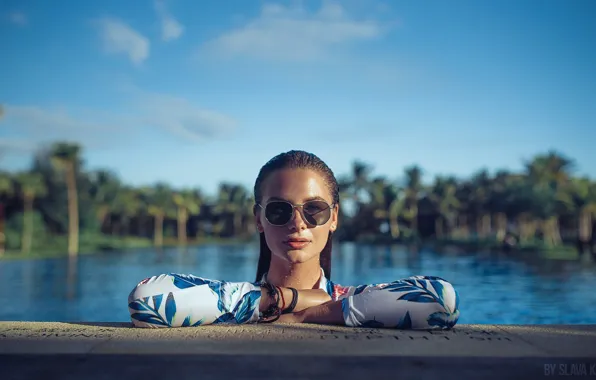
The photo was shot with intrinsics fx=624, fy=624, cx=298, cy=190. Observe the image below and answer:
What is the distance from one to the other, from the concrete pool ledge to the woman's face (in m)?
0.81

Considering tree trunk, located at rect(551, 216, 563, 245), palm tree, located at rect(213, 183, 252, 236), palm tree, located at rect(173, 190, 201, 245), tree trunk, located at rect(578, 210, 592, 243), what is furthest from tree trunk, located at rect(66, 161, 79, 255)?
tree trunk, located at rect(551, 216, 563, 245)

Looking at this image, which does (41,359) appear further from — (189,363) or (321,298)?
Result: (321,298)

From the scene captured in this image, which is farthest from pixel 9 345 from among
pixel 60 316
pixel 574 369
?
pixel 60 316

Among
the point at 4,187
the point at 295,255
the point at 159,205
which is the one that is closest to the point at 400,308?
the point at 295,255

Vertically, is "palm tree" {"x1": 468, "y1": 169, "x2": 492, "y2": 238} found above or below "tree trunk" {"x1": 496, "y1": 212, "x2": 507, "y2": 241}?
above

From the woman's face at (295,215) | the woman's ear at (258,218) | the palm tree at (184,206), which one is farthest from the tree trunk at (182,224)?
the woman's face at (295,215)

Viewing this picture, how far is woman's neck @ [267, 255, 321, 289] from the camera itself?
3.26 meters

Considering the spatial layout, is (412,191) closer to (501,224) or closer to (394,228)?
(394,228)

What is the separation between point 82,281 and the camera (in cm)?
2808

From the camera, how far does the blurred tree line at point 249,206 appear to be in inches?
1934

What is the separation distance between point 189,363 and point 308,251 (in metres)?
1.34

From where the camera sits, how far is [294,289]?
299 cm

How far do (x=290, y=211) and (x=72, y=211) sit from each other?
184 feet

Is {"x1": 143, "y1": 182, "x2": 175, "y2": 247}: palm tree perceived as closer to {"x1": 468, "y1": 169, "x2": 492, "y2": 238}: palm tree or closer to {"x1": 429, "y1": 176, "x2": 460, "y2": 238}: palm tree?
{"x1": 429, "y1": 176, "x2": 460, "y2": 238}: palm tree
